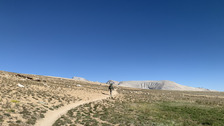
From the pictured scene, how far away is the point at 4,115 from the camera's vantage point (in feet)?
52.2

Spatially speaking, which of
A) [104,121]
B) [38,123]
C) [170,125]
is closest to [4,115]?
[38,123]

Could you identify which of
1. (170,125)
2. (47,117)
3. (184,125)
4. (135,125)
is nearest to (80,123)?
(47,117)

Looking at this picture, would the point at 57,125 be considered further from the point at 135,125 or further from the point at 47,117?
the point at 135,125

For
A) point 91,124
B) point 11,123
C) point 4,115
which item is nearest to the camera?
point 11,123

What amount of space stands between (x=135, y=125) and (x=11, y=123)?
14558 mm

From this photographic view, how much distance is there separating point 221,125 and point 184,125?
5445mm

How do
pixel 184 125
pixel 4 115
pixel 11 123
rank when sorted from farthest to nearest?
pixel 184 125, pixel 4 115, pixel 11 123

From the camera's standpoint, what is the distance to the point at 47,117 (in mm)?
18609

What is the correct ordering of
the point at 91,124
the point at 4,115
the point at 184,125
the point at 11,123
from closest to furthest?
the point at 11,123 → the point at 4,115 → the point at 91,124 → the point at 184,125

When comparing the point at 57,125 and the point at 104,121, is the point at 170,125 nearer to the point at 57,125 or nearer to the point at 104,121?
the point at 104,121

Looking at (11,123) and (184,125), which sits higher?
(11,123)

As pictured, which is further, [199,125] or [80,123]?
[199,125]

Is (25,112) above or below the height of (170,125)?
above

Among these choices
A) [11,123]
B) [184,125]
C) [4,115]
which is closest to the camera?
[11,123]
